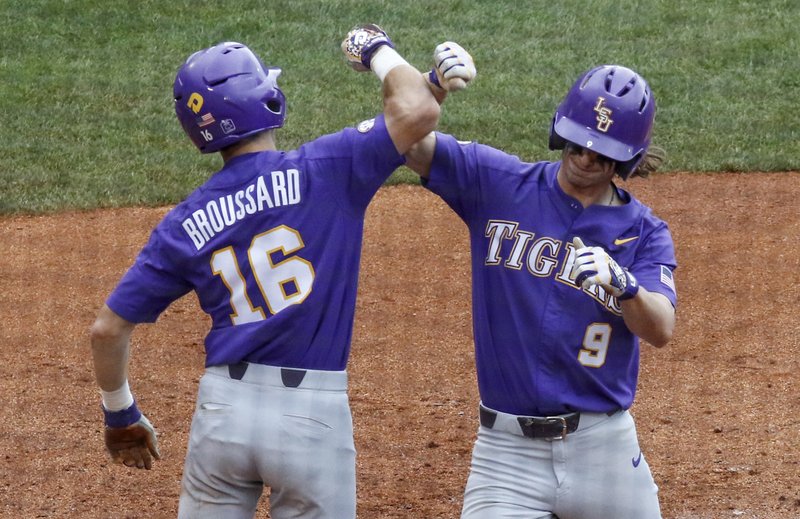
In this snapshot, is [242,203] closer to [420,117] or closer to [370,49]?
[420,117]

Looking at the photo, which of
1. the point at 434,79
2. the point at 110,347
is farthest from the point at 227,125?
the point at 110,347

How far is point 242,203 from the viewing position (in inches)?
142

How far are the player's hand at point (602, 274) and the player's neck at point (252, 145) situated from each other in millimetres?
983

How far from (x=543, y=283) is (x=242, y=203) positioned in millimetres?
951

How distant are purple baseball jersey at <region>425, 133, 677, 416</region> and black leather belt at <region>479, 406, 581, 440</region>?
0.09ft

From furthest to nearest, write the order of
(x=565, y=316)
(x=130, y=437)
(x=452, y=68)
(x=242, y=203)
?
1. (x=130, y=437)
2. (x=565, y=316)
3. (x=452, y=68)
4. (x=242, y=203)

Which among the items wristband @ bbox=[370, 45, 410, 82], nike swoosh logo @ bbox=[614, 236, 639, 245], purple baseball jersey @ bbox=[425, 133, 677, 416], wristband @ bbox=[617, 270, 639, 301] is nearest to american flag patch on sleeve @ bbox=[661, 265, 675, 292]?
purple baseball jersey @ bbox=[425, 133, 677, 416]

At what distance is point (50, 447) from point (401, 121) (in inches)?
131

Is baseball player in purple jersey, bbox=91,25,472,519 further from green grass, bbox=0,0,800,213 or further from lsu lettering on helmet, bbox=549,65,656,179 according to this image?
green grass, bbox=0,0,800,213

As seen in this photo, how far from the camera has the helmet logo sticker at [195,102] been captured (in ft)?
12.2

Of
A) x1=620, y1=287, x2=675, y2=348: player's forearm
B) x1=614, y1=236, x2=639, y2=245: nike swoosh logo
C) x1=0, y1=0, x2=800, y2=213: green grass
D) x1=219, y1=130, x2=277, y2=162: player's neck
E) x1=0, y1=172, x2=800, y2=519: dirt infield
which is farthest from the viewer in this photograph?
x1=0, y1=0, x2=800, y2=213: green grass

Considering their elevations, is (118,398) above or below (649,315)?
below

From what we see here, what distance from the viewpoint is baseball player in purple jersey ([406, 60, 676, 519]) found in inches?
149

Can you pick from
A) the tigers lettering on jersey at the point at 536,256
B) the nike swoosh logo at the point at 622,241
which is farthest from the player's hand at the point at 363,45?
the nike swoosh logo at the point at 622,241
